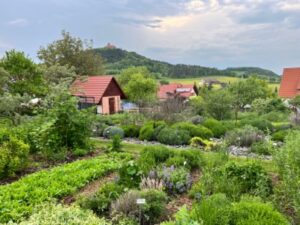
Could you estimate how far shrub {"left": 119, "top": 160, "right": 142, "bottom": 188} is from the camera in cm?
509

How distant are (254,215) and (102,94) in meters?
20.6

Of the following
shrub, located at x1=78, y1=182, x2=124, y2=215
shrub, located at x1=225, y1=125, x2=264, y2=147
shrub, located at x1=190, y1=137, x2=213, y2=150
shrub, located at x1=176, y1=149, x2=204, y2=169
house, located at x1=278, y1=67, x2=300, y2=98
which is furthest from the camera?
house, located at x1=278, y1=67, x2=300, y2=98

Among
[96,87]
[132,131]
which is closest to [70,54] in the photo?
[96,87]

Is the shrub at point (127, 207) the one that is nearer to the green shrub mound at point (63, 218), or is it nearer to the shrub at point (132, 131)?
the green shrub mound at point (63, 218)

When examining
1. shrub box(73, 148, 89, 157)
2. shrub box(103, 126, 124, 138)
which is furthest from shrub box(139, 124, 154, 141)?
shrub box(73, 148, 89, 157)

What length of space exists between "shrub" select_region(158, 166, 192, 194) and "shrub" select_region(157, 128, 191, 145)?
13.8 feet

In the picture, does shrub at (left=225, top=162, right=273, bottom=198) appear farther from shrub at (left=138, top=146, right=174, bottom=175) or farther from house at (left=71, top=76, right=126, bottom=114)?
house at (left=71, top=76, right=126, bottom=114)

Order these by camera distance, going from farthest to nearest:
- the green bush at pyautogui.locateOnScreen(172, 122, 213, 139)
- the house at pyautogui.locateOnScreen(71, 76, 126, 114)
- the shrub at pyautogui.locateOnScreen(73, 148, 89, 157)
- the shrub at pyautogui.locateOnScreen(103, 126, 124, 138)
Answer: the house at pyautogui.locateOnScreen(71, 76, 126, 114), the shrub at pyautogui.locateOnScreen(103, 126, 124, 138), the green bush at pyautogui.locateOnScreen(172, 122, 213, 139), the shrub at pyautogui.locateOnScreen(73, 148, 89, 157)

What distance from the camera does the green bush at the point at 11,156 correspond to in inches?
241

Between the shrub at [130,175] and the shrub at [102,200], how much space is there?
358 millimetres

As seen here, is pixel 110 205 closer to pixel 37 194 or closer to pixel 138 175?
pixel 138 175

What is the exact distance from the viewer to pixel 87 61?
31.2 m

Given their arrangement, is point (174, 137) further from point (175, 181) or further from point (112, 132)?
point (175, 181)

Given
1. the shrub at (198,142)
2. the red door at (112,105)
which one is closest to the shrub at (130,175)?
the shrub at (198,142)
